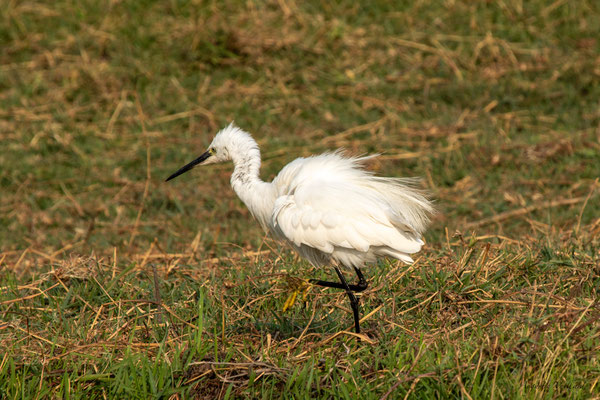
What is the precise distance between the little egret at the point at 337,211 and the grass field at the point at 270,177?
29 cm

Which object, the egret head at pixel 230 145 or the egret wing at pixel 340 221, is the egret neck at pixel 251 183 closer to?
the egret head at pixel 230 145

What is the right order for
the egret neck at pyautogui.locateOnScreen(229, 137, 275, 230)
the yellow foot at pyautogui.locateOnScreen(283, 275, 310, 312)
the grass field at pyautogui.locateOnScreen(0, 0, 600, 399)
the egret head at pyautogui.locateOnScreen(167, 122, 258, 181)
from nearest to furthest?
the grass field at pyautogui.locateOnScreen(0, 0, 600, 399) < the yellow foot at pyautogui.locateOnScreen(283, 275, 310, 312) < the egret neck at pyautogui.locateOnScreen(229, 137, 275, 230) < the egret head at pyautogui.locateOnScreen(167, 122, 258, 181)

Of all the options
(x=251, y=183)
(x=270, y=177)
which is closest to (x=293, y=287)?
(x=251, y=183)

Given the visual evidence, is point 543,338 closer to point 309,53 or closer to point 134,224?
point 134,224

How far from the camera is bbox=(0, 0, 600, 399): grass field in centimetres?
376

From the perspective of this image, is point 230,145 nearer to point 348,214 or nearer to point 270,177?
point 348,214

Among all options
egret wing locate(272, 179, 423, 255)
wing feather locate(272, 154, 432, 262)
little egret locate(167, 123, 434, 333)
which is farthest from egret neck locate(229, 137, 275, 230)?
egret wing locate(272, 179, 423, 255)

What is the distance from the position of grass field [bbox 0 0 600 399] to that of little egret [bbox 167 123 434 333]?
29 centimetres

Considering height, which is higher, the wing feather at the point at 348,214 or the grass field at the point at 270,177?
the wing feather at the point at 348,214

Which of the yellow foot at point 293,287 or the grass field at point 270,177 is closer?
the grass field at point 270,177

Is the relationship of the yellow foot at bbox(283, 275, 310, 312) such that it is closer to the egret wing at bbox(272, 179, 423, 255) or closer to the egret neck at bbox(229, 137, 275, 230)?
the egret wing at bbox(272, 179, 423, 255)

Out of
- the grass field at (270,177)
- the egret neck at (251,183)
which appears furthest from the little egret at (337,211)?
the grass field at (270,177)

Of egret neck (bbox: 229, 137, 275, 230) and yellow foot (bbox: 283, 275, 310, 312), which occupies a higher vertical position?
egret neck (bbox: 229, 137, 275, 230)

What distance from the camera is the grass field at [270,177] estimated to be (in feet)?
12.3
